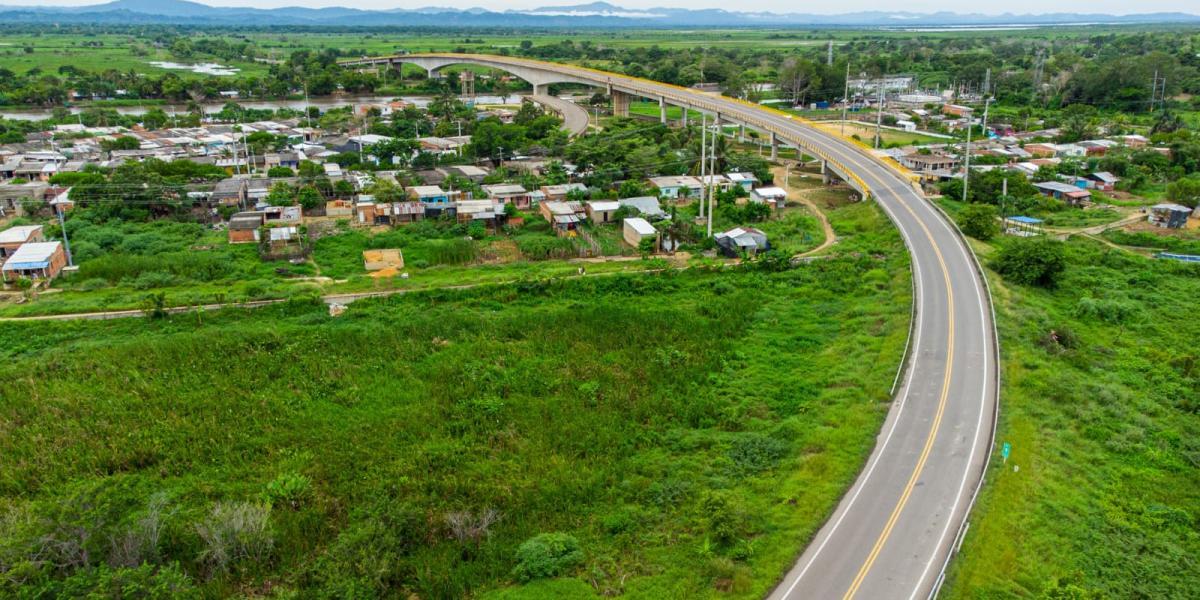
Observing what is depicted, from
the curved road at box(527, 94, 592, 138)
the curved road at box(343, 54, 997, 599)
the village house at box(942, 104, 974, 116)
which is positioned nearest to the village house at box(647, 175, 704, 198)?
the curved road at box(343, 54, 997, 599)

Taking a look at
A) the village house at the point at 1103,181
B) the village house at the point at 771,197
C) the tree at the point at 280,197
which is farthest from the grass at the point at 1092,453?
the tree at the point at 280,197

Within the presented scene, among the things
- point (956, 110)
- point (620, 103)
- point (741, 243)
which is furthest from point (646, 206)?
point (956, 110)

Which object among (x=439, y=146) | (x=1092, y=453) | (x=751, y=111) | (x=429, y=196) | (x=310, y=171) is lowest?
(x=1092, y=453)

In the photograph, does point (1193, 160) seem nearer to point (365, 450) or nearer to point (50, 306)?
point (365, 450)

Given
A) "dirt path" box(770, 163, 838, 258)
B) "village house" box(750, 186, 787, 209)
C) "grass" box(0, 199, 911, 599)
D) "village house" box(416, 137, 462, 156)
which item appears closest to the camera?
"grass" box(0, 199, 911, 599)

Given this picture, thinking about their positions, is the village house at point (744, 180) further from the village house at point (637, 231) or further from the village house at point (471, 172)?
the village house at point (471, 172)

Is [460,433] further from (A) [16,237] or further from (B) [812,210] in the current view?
(B) [812,210]

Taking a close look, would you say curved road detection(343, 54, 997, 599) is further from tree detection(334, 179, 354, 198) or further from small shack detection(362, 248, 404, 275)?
tree detection(334, 179, 354, 198)
